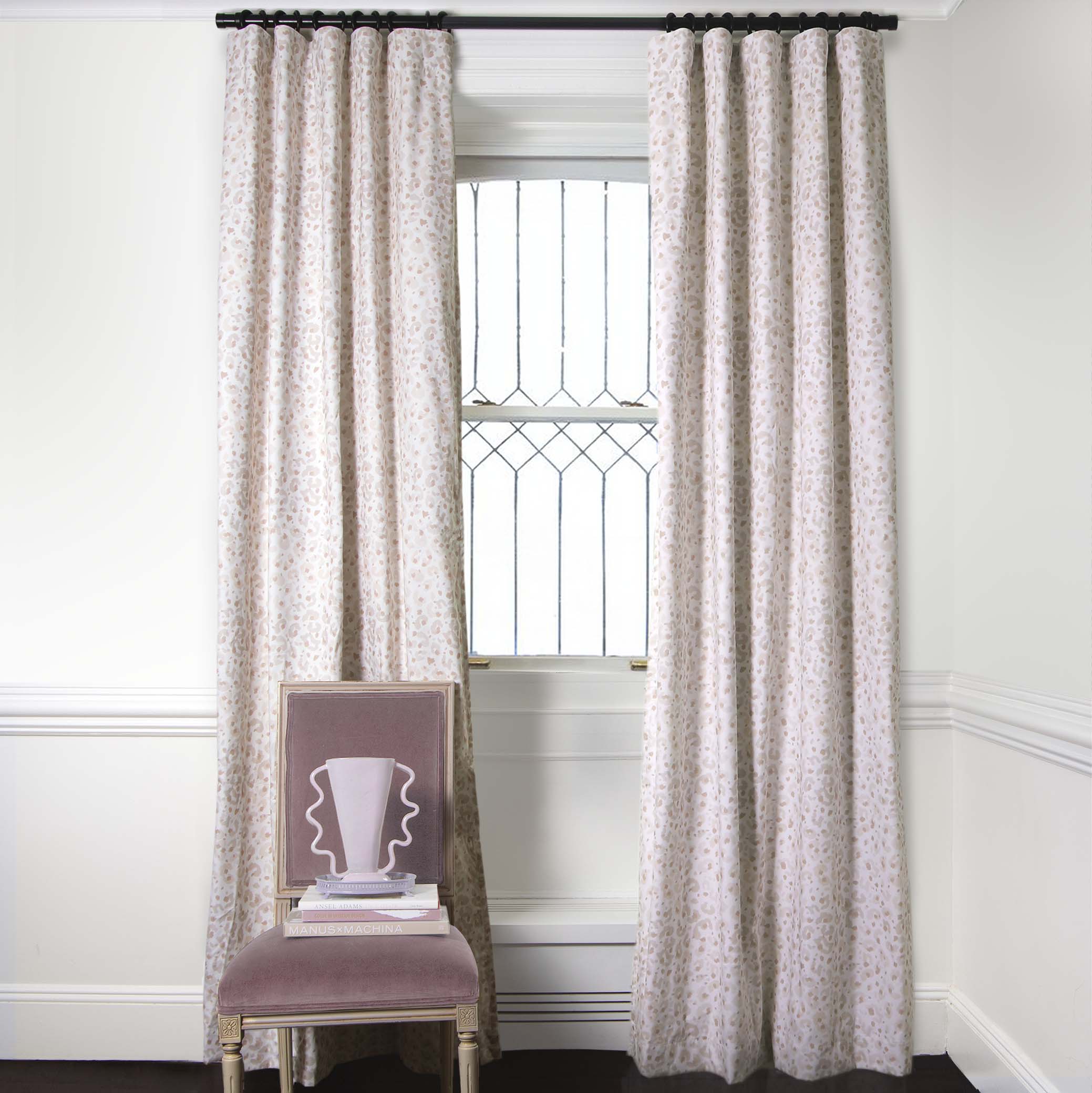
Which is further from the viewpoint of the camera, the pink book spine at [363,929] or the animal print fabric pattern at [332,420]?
the animal print fabric pattern at [332,420]

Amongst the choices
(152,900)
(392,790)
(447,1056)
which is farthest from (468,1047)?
(152,900)

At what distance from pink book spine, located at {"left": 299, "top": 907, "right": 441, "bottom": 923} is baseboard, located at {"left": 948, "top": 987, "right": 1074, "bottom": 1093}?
1.34 meters

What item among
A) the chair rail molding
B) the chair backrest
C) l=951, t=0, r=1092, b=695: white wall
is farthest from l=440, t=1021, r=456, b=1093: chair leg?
l=951, t=0, r=1092, b=695: white wall

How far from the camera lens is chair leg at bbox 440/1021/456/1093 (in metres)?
2.07

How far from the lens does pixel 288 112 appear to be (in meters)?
2.33

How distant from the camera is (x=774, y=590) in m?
2.33

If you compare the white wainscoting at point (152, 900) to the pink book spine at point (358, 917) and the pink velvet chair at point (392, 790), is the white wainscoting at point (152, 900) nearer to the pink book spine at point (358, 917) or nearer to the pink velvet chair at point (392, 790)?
the pink velvet chair at point (392, 790)

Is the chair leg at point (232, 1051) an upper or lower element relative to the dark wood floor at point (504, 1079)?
upper

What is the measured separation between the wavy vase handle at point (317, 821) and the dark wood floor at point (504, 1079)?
2.13 feet

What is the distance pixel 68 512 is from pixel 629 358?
1.57 metres

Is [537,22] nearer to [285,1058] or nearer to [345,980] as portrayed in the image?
[345,980]

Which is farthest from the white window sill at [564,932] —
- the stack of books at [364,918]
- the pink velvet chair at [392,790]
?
the stack of books at [364,918]

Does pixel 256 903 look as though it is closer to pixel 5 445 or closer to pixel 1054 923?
pixel 5 445

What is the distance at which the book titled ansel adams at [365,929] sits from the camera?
73.9 inches
